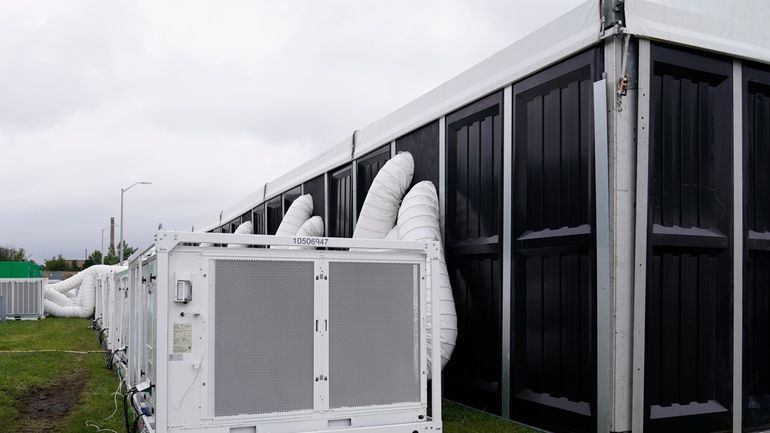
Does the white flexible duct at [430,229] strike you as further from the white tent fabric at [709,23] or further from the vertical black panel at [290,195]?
the vertical black panel at [290,195]

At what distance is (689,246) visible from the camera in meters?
6.27

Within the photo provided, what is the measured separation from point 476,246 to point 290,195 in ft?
27.2

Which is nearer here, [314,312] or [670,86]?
[314,312]

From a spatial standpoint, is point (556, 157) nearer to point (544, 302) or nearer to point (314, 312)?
point (544, 302)

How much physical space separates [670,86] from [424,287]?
2.82m

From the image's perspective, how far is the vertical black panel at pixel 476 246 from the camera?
7.47m

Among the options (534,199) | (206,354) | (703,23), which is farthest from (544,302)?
(206,354)

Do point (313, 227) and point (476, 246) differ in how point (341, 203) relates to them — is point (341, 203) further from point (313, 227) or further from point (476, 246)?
point (476, 246)

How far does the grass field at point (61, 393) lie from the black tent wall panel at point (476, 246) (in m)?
0.36

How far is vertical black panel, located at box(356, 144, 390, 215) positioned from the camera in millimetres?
10406

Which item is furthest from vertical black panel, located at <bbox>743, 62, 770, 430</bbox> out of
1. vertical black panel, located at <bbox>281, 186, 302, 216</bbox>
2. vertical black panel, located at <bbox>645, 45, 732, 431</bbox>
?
vertical black panel, located at <bbox>281, 186, 302, 216</bbox>

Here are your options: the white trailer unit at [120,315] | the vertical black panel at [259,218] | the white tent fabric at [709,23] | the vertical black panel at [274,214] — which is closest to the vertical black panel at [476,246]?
the white tent fabric at [709,23]

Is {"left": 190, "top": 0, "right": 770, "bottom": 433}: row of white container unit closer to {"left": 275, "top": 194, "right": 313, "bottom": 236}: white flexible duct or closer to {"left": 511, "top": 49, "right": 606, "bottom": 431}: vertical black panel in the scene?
{"left": 511, "top": 49, "right": 606, "bottom": 431}: vertical black panel

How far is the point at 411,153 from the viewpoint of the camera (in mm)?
9305
